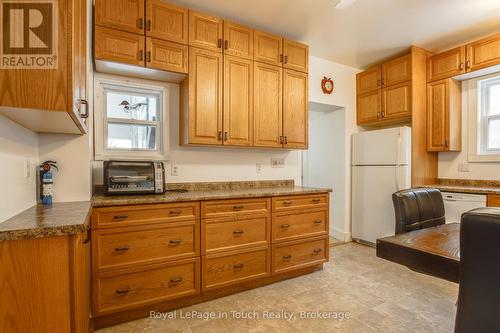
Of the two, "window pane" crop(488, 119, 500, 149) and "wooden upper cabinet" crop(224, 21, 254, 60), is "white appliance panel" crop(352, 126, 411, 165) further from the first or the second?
"wooden upper cabinet" crop(224, 21, 254, 60)

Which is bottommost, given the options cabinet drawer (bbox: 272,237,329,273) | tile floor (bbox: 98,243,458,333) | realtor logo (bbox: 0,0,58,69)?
tile floor (bbox: 98,243,458,333)

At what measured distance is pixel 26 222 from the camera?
1145mm

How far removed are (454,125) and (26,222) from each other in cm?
433

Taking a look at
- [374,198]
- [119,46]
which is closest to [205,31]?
Answer: [119,46]

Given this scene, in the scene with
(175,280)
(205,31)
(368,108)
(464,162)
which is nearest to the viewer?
(175,280)

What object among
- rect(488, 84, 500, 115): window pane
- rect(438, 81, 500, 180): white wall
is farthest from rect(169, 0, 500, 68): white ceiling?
rect(438, 81, 500, 180): white wall

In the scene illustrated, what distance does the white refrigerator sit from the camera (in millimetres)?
3290

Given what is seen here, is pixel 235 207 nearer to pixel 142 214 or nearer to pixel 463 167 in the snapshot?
pixel 142 214

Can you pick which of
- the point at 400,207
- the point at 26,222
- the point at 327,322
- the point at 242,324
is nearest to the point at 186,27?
the point at 26,222

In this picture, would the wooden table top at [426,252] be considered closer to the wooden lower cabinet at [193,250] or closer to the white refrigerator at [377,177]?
the wooden lower cabinet at [193,250]

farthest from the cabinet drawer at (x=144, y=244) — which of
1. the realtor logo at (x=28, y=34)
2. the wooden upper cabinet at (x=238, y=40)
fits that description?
the wooden upper cabinet at (x=238, y=40)

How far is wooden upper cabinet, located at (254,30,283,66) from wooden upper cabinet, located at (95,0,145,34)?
3.70ft

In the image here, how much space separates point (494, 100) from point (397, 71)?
1.20m

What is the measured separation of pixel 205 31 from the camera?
2.49 m
